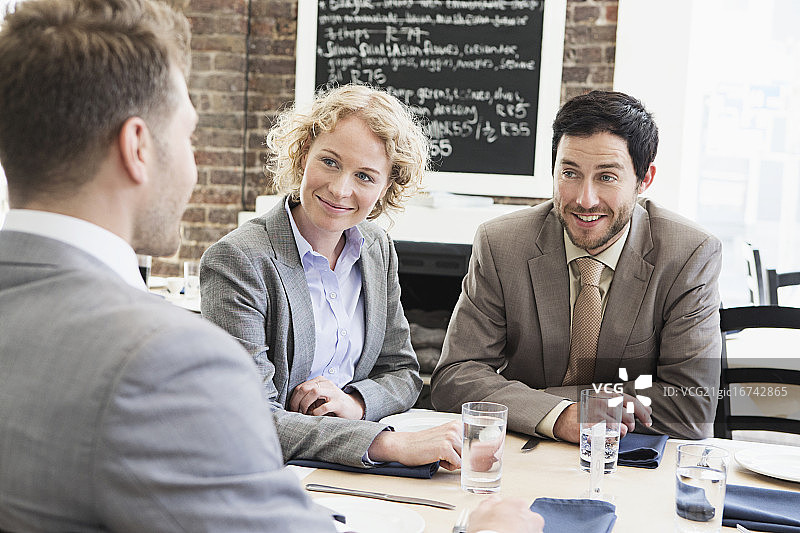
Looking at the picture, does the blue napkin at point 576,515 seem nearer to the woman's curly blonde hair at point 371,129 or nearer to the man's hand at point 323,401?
the man's hand at point 323,401

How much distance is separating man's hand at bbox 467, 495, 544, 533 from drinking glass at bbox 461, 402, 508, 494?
21 centimetres

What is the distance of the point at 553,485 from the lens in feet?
4.55

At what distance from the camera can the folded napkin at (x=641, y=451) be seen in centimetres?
150

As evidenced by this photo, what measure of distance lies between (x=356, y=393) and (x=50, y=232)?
108 cm

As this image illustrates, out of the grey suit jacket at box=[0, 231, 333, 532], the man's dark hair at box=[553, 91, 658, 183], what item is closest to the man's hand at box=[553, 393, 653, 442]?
the man's dark hair at box=[553, 91, 658, 183]

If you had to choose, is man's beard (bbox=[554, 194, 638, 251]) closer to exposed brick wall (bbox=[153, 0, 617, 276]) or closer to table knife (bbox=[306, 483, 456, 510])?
table knife (bbox=[306, 483, 456, 510])

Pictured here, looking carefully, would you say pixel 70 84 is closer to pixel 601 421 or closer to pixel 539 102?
pixel 601 421

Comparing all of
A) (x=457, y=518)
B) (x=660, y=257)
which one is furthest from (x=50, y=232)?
(x=660, y=257)

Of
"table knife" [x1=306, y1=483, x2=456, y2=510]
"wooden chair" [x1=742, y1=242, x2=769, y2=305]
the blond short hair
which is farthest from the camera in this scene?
"wooden chair" [x1=742, y1=242, x2=769, y2=305]

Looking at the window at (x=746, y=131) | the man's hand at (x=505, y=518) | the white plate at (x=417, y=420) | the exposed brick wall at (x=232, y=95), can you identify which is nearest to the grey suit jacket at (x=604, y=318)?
the white plate at (x=417, y=420)

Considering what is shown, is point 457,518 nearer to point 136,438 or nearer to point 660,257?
point 136,438

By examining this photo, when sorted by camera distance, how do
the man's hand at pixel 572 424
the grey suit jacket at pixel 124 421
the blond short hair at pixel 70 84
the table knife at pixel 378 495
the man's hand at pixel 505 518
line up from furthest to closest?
1. the man's hand at pixel 572 424
2. the table knife at pixel 378 495
3. the man's hand at pixel 505 518
4. the blond short hair at pixel 70 84
5. the grey suit jacket at pixel 124 421

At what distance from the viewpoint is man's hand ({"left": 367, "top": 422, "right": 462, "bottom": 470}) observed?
1405 millimetres

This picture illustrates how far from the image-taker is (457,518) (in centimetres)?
121
